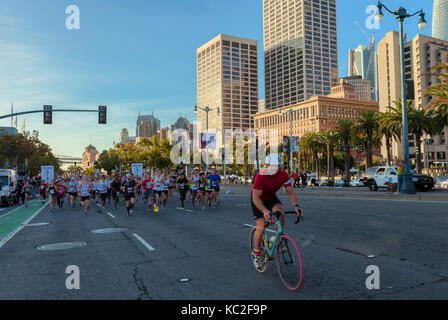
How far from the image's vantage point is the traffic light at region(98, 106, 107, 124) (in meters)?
23.6

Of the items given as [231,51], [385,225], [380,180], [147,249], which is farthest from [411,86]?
[231,51]

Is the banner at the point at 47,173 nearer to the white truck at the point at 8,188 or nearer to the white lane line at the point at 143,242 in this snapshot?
the white truck at the point at 8,188

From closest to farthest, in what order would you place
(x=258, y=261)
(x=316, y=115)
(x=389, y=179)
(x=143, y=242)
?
(x=258, y=261) < (x=143, y=242) < (x=389, y=179) < (x=316, y=115)

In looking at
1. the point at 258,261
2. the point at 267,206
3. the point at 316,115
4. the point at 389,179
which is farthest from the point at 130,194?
the point at 316,115

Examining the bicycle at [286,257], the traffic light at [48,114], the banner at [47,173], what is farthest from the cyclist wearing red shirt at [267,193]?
the banner at [47,173]

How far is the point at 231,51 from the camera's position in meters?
200

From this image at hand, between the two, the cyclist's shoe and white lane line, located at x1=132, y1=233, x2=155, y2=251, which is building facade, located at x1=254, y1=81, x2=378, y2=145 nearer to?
white lane line, located at x1=132, y1=233, x2=155, y2=251

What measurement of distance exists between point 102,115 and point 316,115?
424 ft

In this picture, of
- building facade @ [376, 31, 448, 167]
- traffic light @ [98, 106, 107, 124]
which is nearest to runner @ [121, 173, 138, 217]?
traffic light @ [98, 106, 107, 124]

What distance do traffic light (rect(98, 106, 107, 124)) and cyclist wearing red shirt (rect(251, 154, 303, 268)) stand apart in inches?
792

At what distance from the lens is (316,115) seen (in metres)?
144

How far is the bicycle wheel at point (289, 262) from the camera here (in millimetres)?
4627

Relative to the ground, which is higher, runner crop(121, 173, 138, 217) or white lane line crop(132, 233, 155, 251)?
runner crop(121, 173, 138, 217)

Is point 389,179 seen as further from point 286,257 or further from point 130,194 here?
point 286,257
